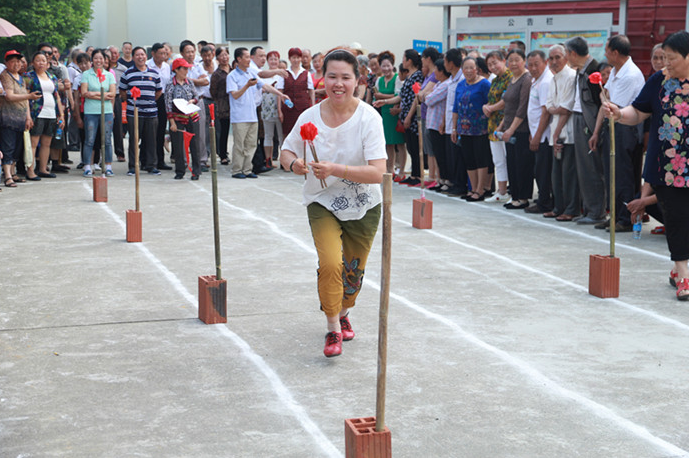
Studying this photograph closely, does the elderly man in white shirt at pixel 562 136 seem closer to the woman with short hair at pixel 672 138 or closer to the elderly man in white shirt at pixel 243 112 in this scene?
the woman with short hair at pixel 672 138

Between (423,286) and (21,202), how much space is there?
23.1 feet

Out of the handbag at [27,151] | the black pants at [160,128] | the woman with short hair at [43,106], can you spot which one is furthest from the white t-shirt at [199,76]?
the handbag at [27,151]

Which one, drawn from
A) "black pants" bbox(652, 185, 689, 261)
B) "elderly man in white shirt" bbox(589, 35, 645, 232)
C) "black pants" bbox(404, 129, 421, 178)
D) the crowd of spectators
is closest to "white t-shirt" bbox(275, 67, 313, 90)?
the crowd of spectators

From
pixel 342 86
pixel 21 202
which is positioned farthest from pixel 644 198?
pixel 21 202

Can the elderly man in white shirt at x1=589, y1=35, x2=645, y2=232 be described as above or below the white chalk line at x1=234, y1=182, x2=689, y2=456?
above

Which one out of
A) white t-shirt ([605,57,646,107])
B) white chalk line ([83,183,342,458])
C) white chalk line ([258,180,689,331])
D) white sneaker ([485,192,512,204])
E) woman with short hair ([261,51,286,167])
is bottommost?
white chalk line ([83,183,342,458])

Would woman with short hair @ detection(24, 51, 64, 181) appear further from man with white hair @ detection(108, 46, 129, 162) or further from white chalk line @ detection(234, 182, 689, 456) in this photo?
white chalk line @ detection(234, 182, 689, 456)

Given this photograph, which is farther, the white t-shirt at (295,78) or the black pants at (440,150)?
the white t-shirt at (295,78)

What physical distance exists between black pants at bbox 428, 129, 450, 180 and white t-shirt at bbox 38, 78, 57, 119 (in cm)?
593

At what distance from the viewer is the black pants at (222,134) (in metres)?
17.2

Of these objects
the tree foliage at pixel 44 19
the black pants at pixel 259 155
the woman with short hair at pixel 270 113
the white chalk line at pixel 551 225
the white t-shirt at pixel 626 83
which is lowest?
the white chalk line at pixel 551 225

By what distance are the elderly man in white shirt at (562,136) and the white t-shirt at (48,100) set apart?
7782mm

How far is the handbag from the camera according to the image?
14.4 metres

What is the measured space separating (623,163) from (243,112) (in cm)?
709
